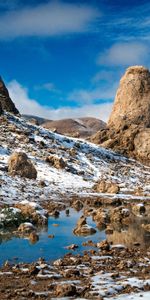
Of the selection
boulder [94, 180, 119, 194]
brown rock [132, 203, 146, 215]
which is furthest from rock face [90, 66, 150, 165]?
brown rock [132, 203, 146, 215]

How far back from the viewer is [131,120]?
68.4m

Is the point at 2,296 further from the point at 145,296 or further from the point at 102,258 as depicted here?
the point at 102,258

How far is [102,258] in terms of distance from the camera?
14.9 meters

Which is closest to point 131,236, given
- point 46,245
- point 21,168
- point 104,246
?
point 104,246

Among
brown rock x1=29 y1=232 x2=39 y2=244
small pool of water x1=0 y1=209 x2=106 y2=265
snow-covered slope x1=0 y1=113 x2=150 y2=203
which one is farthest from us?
snow-covered slope x1=0 y1=113 x2=150 y2=203

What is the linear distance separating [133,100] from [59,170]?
30.9m

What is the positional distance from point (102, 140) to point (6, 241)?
165 feet

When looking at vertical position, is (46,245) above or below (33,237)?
below

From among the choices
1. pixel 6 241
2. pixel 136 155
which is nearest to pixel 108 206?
pixel 6 241

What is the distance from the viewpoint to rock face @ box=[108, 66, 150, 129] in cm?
6888

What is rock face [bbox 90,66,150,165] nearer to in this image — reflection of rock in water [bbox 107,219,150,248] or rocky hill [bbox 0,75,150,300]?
rocky hill [bbox 0,75,150,300]

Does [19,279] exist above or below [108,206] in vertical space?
below

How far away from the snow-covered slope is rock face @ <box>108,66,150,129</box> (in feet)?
38.7

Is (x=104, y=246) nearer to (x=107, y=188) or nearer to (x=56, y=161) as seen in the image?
(x=107, y=188)
